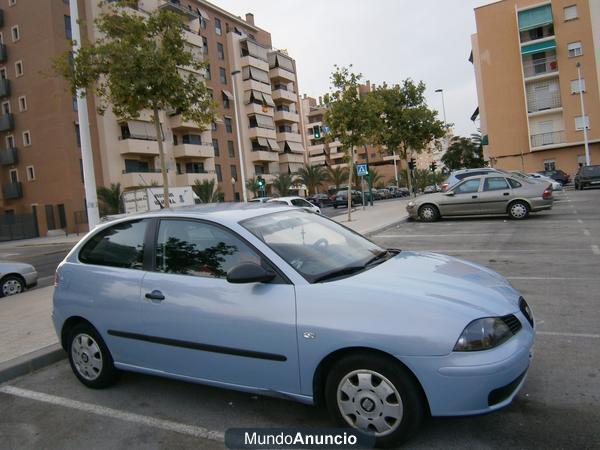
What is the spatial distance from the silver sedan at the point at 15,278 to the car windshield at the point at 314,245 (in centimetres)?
932

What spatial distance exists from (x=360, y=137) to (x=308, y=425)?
1860cm

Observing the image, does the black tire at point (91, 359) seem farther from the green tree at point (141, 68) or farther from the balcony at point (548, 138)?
the balcony at point (548, 138)

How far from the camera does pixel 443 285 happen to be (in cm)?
329

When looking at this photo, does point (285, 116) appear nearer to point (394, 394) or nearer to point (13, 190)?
point (13, 190)

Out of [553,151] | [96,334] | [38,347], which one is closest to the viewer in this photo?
[96,334]

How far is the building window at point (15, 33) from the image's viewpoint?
39375mm

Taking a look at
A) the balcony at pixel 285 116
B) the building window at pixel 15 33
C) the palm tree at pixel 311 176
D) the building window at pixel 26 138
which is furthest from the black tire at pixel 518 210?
the balcony at pixel 285 116

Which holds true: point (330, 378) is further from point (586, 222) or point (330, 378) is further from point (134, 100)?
point (586, 222)

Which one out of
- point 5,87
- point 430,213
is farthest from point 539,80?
point 5,87

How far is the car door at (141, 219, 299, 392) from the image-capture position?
128 inches

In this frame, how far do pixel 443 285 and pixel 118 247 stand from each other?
109 inches

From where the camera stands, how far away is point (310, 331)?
311 centimetres

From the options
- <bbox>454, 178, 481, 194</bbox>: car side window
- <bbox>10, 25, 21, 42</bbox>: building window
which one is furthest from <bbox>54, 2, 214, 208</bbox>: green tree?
<bbox>10, 25, 21, 42</bbox>: building window

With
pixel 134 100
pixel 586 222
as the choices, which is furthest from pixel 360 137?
pixel 134 100
